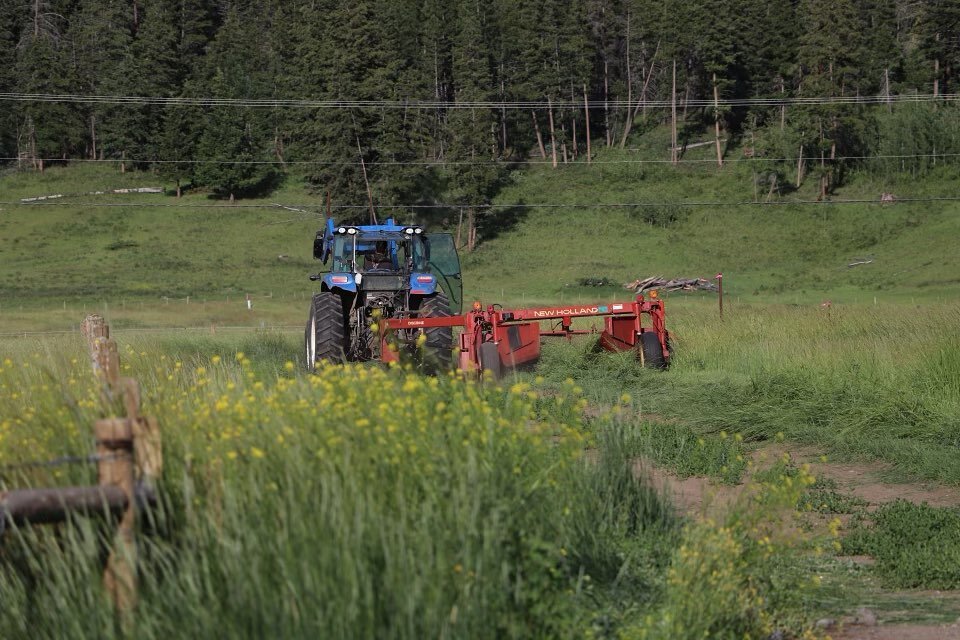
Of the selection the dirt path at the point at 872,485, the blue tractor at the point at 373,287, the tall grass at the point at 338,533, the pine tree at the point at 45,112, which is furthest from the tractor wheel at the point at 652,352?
the pine tree at the point at 45,112

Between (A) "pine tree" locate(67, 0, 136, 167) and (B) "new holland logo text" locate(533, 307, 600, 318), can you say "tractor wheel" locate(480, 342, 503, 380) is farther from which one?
(A) "pine tree" locate(67, 0, 136, 167)

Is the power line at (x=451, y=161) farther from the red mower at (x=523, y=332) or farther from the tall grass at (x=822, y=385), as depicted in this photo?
the red mower at (x=523, y=332)

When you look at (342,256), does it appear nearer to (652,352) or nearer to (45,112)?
(652,352)

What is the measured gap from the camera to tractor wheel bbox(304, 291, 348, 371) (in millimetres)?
16422

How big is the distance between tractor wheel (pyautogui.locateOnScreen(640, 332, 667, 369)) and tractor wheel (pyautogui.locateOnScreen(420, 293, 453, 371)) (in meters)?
2.73

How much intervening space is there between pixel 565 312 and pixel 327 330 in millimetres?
3234

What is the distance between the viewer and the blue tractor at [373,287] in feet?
54.5

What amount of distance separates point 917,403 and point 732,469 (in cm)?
351

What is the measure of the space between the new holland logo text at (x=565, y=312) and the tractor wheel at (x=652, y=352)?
81cm

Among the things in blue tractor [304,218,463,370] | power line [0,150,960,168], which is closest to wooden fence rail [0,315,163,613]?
blue tractor [304,218,463,370]

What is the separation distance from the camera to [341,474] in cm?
525

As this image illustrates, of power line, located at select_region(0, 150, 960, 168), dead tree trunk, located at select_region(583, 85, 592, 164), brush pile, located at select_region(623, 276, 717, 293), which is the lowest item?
brush pile, located at select_region(623, 276, 717, 293)

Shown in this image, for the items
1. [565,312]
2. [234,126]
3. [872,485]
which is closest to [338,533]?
[872,485]

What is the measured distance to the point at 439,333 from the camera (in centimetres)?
1617
